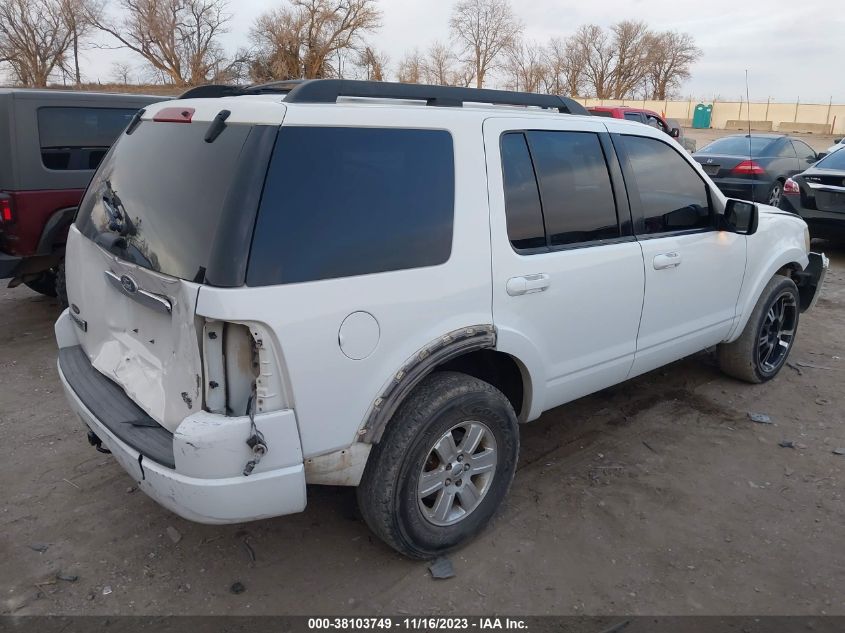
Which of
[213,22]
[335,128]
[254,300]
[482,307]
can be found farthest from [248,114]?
[213,22]

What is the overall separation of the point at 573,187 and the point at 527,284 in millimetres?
679

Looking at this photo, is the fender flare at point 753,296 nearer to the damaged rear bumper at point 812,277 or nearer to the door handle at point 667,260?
the damaged rear bumper at point 812,277

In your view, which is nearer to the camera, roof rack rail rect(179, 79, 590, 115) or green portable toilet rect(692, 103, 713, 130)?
roof rack rail rect(179, 79, 590, 115)

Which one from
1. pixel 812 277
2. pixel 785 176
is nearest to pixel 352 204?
pixel 812 277

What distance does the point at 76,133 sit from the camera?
6.12 m

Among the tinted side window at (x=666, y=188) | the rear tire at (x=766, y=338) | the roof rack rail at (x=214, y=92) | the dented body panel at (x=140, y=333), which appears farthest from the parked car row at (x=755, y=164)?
the dented body panel at (x=140, y=333)

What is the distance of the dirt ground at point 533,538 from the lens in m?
2.72

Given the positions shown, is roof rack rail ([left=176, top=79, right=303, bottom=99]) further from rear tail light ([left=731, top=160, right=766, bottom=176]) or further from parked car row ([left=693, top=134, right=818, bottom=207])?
rear tail light ([left=731, top=160, right=766, bottom=176])

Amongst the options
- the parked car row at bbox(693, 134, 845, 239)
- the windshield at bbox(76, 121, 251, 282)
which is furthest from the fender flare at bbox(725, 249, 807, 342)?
the parked car row at bbox(693, 134, 845, 239)

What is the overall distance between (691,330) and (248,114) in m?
2.99

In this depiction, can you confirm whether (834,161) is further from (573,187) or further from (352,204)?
(352,204)

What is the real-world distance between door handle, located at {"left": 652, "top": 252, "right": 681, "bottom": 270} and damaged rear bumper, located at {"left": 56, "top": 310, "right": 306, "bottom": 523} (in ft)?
7.54

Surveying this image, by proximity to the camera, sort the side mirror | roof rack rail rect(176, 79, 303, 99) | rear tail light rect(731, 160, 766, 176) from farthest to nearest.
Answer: rear tail light rect(731, 160, 766, 176) → the side mirror → roof rack rail rect(176, 79, 303, 99)

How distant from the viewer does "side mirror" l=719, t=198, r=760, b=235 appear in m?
4.03
